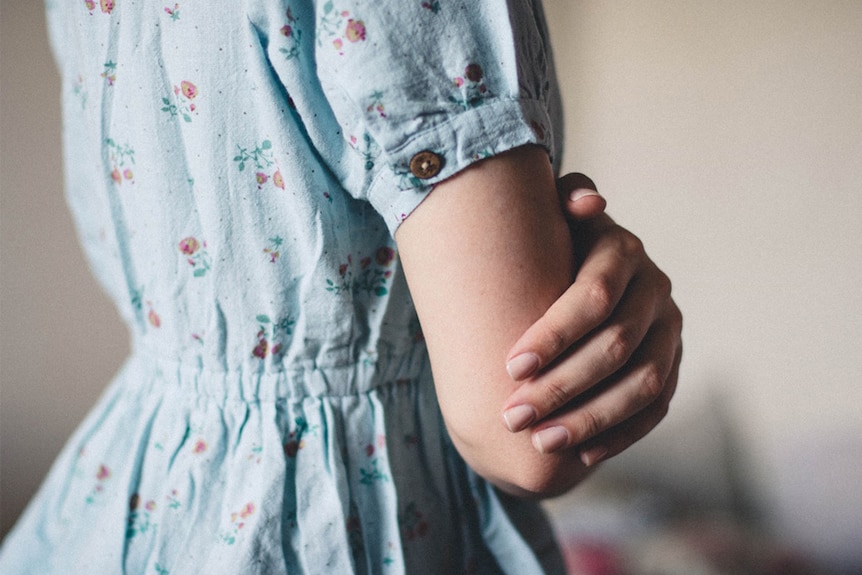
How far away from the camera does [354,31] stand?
0.34 metres

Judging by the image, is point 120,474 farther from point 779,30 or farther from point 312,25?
point 779,30

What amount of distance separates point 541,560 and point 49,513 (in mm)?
481

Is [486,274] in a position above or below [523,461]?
above

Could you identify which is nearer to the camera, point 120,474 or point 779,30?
point 120,474

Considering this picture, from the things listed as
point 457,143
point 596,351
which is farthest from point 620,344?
point 457,143

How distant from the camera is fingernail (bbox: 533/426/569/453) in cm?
38

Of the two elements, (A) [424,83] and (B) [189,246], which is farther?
A: (B) [189,246]

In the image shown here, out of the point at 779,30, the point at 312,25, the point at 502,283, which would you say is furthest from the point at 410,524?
the point at 779,30

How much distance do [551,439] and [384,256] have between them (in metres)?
0.18

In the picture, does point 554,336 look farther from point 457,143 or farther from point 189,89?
point 189,89

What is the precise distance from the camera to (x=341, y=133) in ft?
1.28

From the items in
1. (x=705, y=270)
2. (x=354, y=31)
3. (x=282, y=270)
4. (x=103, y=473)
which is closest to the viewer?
(x=354, y=31)

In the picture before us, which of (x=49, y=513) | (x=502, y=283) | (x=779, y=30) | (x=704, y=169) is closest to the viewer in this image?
(x=502, y=283)

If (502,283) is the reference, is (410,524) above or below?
below
